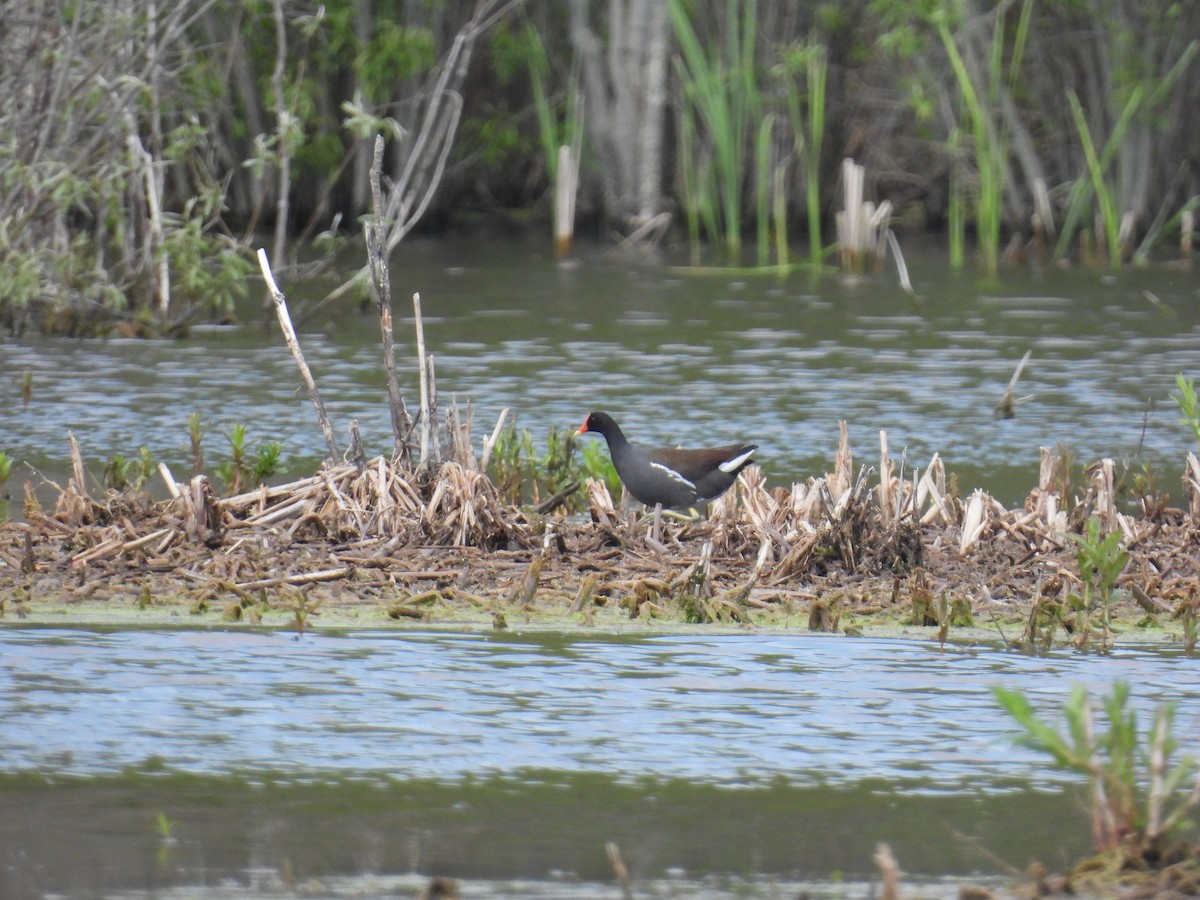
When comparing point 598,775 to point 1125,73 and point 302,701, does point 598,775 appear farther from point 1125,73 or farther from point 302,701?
point 1125,73

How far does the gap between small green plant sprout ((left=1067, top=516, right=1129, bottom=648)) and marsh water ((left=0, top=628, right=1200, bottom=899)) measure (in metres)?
0.27

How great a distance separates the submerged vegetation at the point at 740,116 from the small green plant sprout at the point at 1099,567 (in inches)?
467

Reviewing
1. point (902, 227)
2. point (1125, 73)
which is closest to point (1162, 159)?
point (1125, 73)

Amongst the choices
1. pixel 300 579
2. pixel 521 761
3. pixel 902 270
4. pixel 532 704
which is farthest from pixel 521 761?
pixel 902 270

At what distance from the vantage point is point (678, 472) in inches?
327

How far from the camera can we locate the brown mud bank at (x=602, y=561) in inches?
274

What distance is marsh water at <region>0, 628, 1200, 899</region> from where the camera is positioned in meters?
4.45

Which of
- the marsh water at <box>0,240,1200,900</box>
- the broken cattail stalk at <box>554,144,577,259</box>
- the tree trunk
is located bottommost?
the marsh water at <box>0,240,1200,900</box>

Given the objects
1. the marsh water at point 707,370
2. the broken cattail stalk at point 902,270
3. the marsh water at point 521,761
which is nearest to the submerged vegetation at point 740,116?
the marsh water at point 707,370

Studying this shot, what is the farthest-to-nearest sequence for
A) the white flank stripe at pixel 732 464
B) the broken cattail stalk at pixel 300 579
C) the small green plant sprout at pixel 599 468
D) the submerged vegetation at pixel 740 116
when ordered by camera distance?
the submerged vegetation at pixel 740 116 < the small green plant sprout at pixel 599 468 < the white flank stripe at pixel 732 464 < the broken cattail stalk at pixel 300 579

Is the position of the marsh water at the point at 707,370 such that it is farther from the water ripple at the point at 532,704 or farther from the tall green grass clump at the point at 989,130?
the water ripple at the point at 532,704

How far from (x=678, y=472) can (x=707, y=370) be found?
6965 millimetres

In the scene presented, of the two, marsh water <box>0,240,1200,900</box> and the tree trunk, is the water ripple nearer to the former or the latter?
marsh water <box>0,240,1200,900</box>

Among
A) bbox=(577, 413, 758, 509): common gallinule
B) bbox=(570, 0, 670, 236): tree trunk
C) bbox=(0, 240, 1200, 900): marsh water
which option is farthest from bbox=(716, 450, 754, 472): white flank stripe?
bbox=(570, 0, 670, 236): tree trunk
